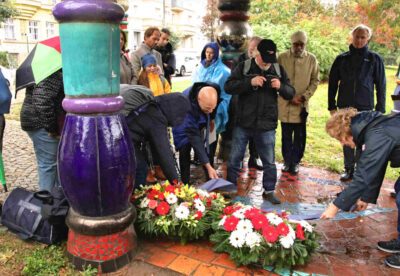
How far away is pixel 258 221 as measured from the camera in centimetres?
260

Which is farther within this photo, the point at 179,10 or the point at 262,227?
the point at 179,10

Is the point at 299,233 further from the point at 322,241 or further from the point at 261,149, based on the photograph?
the point at 261,149

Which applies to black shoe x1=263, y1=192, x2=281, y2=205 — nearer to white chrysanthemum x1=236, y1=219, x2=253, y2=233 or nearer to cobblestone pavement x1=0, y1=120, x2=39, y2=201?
white chrysanthemum x1=236, y1=219, x2=253, y2=233

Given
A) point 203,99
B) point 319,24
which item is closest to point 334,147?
point 203,99

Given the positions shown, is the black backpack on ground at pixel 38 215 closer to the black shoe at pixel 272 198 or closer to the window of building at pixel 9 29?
the black shoe at pixel 272 198

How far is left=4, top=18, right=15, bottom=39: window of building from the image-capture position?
90.7 ft

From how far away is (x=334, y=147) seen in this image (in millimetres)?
7168

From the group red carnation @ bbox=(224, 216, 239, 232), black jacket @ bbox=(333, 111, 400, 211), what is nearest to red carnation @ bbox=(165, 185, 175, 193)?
red carnation @ bbox=(224, 216, 239, 232)

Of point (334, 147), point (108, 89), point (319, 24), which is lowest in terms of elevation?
point (334, 147)

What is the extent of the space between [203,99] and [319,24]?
54.1 feet

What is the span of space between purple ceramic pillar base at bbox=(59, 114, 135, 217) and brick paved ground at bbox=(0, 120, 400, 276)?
544 millimetres

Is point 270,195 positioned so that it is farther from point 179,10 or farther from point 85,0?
point 179,10

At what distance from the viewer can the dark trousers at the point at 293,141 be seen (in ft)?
16.8

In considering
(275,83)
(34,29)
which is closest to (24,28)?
(34,29)
